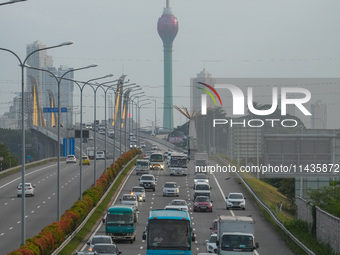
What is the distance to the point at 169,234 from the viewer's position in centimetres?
3797

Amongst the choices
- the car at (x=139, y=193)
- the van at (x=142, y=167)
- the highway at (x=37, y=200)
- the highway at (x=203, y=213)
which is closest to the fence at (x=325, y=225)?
the highway at (x=203, y=213)

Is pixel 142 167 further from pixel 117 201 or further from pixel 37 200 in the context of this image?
pixel 117 201

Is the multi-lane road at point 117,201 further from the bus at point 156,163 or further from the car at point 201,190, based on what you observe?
the car at point 201,190

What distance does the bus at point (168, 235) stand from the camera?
37.4 meters

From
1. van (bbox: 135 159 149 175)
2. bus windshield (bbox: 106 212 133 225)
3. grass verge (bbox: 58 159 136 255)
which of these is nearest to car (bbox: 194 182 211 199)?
grass verge (bbox: 58 159 136 255)

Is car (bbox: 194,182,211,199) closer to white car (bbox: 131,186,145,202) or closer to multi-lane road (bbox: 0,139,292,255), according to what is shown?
multi-lane road (bbox: 0,139,292,255)

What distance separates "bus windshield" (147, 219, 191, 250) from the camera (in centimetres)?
3756

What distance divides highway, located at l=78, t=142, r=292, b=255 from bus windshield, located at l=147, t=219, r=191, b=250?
8.67m

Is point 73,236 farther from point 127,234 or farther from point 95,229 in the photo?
point 95,229

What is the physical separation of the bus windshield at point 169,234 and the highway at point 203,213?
867cm

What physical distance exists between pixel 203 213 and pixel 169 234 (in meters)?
32.9

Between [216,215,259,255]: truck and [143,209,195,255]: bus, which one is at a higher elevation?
[143,209,195,255]: bus

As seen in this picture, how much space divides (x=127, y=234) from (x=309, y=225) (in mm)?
12174

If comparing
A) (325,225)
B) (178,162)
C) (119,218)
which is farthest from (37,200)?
(325,225)
